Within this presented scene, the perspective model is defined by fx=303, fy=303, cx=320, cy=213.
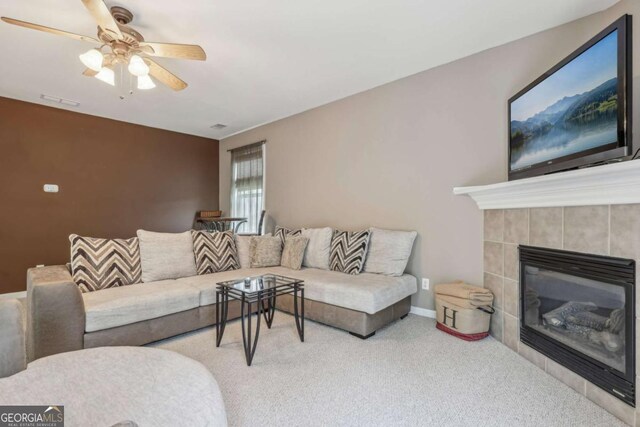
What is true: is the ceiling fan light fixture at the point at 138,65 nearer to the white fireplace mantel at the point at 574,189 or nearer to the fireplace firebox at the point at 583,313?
the white fireplace mantel at the point at 574,189

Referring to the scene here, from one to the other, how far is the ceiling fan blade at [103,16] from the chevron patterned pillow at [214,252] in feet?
6.66

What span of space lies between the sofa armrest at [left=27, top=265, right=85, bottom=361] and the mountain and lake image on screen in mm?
3392

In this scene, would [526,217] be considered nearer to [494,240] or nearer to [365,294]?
[494,240]

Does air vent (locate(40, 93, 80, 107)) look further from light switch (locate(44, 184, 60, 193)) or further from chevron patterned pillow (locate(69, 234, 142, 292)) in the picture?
chevron patterned pillow (locate(69, 234, 142, 292))

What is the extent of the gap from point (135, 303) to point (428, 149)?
3.03m

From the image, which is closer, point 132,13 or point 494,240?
point 132,13

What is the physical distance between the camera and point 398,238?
318 centimetres

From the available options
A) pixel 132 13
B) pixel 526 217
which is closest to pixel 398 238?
pixel 526 217

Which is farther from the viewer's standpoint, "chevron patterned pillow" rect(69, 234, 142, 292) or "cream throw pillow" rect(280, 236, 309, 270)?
"cream throw pillow" rect(280, 236, 309, 270)

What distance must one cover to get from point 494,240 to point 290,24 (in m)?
2.47

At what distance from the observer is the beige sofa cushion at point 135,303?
87.0 inches

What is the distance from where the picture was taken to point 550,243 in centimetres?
209

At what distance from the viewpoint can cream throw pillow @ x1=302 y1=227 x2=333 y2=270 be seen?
11.8ft

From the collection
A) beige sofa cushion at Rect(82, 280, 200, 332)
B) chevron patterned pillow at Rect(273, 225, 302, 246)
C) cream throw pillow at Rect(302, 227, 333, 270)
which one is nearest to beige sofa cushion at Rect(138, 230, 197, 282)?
beige sofa cushion at Rect(82, 280, 200, 332)
